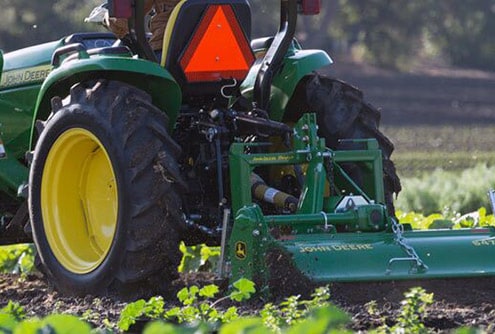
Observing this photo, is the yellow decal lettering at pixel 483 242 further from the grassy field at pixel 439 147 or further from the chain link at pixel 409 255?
the grassy field at pixel 439 147

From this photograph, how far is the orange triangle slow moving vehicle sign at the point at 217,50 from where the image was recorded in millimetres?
7496

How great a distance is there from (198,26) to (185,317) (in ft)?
7.44

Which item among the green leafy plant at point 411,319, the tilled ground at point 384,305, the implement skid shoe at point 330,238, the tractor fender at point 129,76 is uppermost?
the tractor fender at point 129,76

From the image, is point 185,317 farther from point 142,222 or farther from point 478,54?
point 478,54

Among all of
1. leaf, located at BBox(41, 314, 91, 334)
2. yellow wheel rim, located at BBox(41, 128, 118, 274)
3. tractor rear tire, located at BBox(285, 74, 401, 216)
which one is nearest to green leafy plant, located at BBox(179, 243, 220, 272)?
tractor rear tire, located at BBox(285, 74, 401, 216)

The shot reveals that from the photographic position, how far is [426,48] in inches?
1464

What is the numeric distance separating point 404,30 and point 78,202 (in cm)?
2893

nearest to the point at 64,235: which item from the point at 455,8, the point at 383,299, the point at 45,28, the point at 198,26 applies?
the point at 198,26

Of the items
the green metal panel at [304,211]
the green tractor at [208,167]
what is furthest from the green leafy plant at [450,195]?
the green metal panel at [304,211]

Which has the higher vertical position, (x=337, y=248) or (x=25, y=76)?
(x=25, y=76)

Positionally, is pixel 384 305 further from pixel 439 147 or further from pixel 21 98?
pixel 439 147

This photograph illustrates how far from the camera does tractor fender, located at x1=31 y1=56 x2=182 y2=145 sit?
7012 mm

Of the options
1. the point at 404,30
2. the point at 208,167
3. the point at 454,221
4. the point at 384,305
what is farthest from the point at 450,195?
the point at 404,30

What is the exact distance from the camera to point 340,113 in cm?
796
